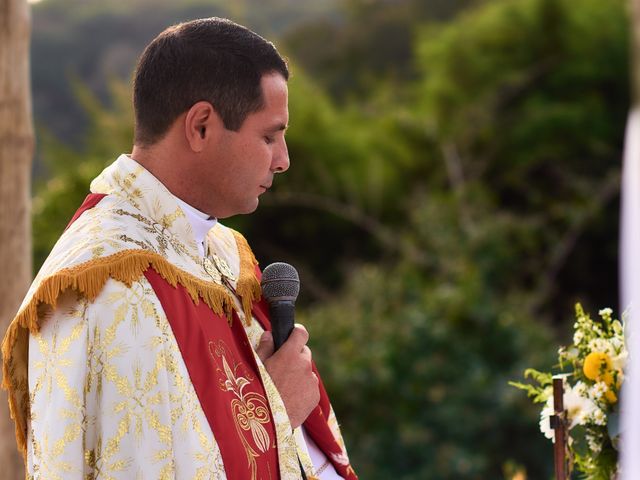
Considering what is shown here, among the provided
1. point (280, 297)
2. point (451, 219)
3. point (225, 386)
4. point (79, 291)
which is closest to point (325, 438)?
point (280, 297)

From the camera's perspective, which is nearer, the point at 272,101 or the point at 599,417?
the point at 272,101

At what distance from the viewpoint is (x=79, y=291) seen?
229cm

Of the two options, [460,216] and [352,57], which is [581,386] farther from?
[352,57]

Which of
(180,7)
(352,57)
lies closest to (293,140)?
(352,57)

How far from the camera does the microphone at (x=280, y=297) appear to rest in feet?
8.79

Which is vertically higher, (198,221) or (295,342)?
(198,221)

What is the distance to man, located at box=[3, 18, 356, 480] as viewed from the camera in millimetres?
2254

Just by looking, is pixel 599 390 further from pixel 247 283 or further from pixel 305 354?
pixel 247 283

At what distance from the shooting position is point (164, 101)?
99.3 inches

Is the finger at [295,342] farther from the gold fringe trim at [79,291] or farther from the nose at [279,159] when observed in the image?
the nose at [279,159]

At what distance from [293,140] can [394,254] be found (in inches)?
85.0

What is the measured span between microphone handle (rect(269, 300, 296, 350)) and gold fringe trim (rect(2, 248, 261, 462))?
0.09m

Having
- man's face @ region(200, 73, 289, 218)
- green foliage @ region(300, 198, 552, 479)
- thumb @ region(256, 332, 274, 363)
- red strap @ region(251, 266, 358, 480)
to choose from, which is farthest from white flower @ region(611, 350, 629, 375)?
green foliage @ region(300, 198, 552, 479)

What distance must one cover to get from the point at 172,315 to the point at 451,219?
887 cm
